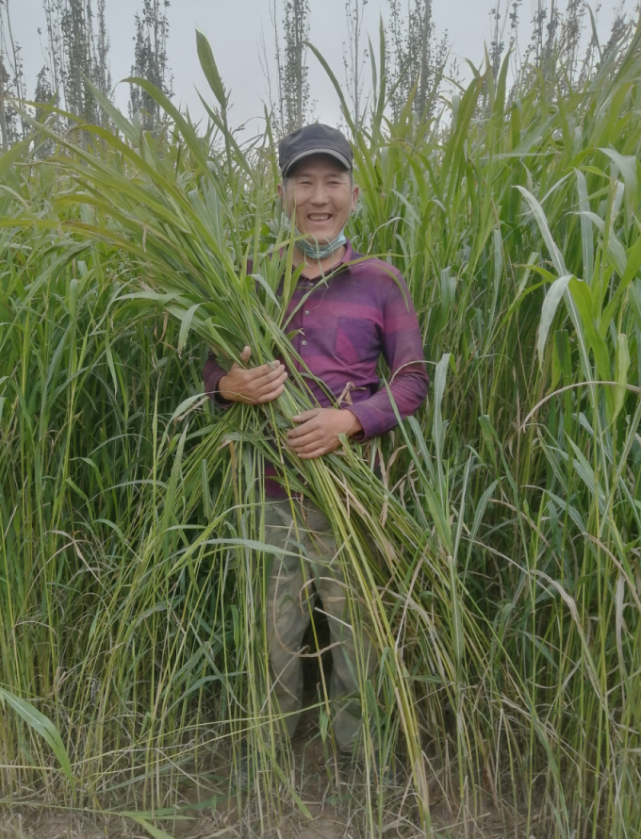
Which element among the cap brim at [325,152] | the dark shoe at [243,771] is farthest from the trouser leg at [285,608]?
the cap brim at [325,152]

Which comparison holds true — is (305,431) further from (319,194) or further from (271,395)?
(319,194)

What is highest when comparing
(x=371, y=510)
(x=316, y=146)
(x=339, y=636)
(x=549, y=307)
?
(x=316, y=146)

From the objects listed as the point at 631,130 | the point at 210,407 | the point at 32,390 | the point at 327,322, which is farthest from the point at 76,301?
the point at 631,130

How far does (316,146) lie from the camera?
1392 mm

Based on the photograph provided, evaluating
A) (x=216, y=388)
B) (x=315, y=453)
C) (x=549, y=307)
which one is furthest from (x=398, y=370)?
(x=549, y=307)

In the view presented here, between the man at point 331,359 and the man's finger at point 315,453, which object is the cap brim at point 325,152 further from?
the man's finger at point 315,453

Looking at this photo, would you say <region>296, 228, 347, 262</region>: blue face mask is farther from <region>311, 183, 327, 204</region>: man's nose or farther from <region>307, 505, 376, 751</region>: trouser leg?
<region>307, 505, 376, 751</region>: trouser leg

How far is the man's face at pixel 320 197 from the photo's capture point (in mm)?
1391

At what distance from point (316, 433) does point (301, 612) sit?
406 mm

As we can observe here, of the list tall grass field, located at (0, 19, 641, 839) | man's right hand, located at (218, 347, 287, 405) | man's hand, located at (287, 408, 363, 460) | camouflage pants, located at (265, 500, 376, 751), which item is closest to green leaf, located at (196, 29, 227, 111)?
tall grass field, located at (0, 19, 641, 839)

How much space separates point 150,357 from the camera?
4.95 feet

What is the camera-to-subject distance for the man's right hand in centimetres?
121

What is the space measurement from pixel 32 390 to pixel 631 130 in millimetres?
1313

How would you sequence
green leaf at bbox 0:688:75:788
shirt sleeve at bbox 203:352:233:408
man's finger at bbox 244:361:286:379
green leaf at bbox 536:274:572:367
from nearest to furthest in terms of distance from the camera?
1. green leaf at bbox 536:274:572:367
2. green leaf at bbox 0:688:75:788
3. man's finger at bbox 244:361:286:379
4. shirt sleeve at bbox 203:352:233:408
